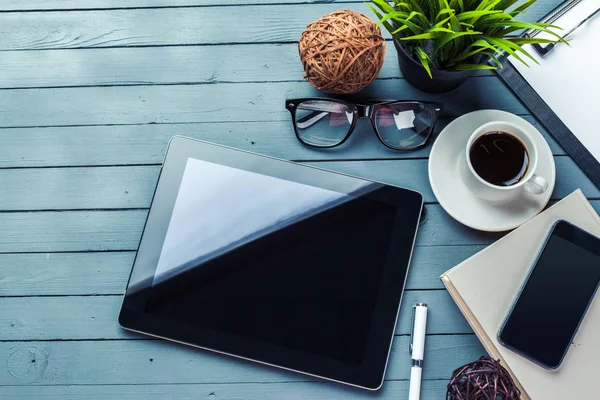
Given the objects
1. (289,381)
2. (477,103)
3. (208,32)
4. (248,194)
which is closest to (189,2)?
(208,32)

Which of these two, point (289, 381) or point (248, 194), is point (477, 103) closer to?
point (248, 194)

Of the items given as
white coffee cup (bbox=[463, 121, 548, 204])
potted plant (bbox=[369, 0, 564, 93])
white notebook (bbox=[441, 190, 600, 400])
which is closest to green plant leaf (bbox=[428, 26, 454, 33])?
potted plant (bbox=[369, 0, 564, 93])

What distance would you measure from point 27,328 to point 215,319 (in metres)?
0.26

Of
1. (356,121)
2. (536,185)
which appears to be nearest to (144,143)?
(356,121)

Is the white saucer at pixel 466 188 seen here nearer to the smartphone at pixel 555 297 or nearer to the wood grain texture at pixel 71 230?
the smartphone at pixel 555 297

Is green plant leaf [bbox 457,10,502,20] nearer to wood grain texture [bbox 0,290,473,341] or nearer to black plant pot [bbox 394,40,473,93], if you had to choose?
black plant pot [bbox 394,40,473,93]

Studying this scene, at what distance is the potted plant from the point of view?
611mm

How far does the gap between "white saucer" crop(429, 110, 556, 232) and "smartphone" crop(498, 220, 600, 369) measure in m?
0.04

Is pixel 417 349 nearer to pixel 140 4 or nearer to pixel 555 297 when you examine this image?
pixel 555 297

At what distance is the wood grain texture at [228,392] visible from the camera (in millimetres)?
731

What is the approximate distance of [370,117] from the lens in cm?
75

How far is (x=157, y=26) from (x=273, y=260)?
0.37 m

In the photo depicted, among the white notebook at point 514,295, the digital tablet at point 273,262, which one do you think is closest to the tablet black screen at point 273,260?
the digital tablet at point 273,262

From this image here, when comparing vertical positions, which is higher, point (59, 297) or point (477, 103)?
point (477, 103)
